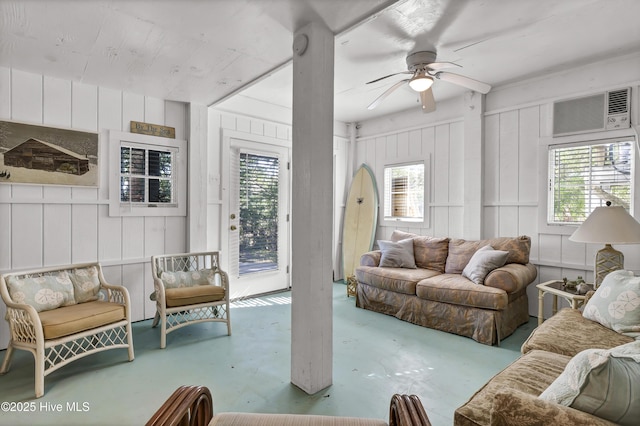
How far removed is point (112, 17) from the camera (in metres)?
2.15

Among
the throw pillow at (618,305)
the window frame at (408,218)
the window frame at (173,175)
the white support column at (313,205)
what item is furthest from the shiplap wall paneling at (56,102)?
the throw pillow at (618,305)

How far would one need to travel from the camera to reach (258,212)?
15.1 ft

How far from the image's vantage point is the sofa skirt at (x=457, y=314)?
299cm

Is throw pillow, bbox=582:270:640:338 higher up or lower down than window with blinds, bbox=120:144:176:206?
lower down

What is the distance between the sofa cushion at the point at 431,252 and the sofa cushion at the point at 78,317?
324 cm

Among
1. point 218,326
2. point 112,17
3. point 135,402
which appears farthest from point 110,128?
point 135,402

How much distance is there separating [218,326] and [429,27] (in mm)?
3350

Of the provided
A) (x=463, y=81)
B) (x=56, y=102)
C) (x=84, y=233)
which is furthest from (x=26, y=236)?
(x=463, y=81)

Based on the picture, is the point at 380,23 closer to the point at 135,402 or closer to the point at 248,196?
the point at 248,196

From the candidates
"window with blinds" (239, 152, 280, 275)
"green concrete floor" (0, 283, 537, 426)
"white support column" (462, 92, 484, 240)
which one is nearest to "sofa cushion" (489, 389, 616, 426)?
"green concrete floor" (0, 283, 537, 426)

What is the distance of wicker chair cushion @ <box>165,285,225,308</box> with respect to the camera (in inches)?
118

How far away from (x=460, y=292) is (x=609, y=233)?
123cm

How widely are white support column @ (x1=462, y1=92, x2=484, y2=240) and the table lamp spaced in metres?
1.37

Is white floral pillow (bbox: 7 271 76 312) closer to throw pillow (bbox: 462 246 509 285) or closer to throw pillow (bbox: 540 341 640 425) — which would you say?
throw pillow (bbox: 540 341 640 425)
